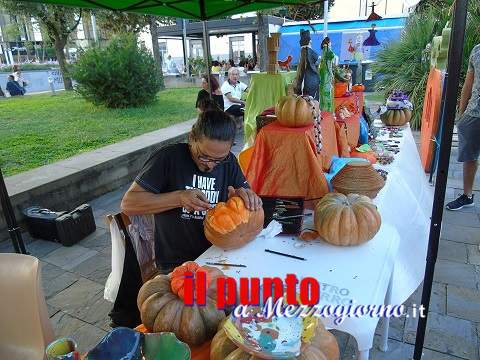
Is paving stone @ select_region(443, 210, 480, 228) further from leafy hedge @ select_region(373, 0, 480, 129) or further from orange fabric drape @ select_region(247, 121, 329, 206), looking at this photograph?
leafy hedge @ select_region(373, 0, 480, 129)

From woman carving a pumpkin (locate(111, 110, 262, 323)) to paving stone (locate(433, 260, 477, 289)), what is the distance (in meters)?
1.91

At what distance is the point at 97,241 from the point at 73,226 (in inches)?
10.8

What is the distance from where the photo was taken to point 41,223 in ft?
11.7

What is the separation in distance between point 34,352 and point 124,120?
8.20 m

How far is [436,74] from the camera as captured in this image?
180 inches

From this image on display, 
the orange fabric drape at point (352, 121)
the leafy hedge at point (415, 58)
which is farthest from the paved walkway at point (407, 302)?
the leafy hedge at point (415, 58)

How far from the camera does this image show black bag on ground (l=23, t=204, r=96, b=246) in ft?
11.5

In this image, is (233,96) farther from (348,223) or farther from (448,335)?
(348,223)

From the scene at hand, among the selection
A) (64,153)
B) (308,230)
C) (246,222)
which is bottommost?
(64,153)

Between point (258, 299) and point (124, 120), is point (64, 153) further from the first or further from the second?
point (258, 299)

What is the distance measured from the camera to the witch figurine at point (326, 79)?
10.4ft

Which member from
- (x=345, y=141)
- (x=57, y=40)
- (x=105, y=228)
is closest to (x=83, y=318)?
(x=105, y=228)

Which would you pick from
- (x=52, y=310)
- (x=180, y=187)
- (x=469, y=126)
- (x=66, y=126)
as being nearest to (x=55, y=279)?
(x=52, y=310)

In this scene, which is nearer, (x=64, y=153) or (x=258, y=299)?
(x=258, y=299)
